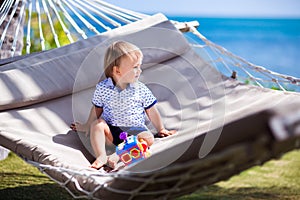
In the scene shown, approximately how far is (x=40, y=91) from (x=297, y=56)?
33.5ft

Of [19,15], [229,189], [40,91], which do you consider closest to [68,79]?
[40,91]

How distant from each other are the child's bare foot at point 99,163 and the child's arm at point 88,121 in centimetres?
21

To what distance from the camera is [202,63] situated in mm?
2525

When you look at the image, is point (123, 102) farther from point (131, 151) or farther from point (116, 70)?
point (131, 151)

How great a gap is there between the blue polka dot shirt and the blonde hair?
59 millimetres

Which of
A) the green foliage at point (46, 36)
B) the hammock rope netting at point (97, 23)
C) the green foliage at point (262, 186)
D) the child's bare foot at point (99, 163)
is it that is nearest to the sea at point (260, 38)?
the green foliage at point (46, 36)

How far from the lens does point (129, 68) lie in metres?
2.11

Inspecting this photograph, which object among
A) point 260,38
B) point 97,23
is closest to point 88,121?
point 97,23

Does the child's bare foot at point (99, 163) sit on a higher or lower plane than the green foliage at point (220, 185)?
higher

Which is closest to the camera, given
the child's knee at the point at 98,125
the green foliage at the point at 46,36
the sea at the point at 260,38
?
the child's knee at the point at 98,125

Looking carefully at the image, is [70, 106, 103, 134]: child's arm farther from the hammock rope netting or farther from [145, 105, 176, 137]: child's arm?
the hammock rope netting

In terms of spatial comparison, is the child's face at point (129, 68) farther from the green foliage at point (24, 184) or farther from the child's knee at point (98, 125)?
the green foliage at point (24, 184)

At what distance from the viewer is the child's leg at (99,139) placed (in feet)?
6.17

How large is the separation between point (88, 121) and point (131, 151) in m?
0.28
